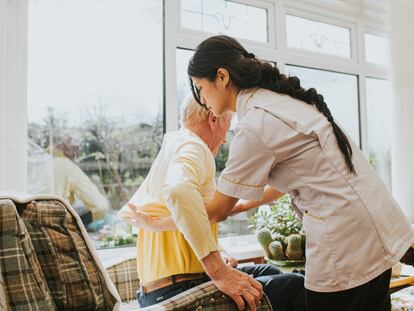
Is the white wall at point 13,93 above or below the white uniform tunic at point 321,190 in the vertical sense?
above

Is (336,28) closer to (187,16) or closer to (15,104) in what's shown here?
(187,16)

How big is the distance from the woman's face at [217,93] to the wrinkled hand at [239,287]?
51 cm

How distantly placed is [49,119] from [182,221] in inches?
55.7

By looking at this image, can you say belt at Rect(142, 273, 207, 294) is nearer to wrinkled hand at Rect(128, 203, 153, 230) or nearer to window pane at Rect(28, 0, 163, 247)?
wrinkled hand at Rect(128, 203, 153, 230)

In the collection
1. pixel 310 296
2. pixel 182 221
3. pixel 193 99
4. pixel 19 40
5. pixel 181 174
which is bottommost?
pixel 310 296

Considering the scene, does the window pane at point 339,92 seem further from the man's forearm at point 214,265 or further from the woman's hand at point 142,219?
the man's forearm at point 214,265

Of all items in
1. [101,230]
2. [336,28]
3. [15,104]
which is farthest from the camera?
[336,28]

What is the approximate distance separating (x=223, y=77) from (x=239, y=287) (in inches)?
24.5

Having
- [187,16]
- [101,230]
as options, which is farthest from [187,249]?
[187,16]

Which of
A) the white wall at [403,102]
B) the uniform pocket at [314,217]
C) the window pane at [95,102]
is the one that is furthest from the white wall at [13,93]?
the white wall at [403,102]

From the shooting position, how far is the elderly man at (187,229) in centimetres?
116

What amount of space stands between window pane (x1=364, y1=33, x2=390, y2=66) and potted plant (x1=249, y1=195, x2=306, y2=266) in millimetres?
2008

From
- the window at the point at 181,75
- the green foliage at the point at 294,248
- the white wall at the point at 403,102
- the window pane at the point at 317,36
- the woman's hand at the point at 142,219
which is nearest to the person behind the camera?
the woman's hand at the point at 142,219

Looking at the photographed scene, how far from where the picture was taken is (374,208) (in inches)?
46.8
